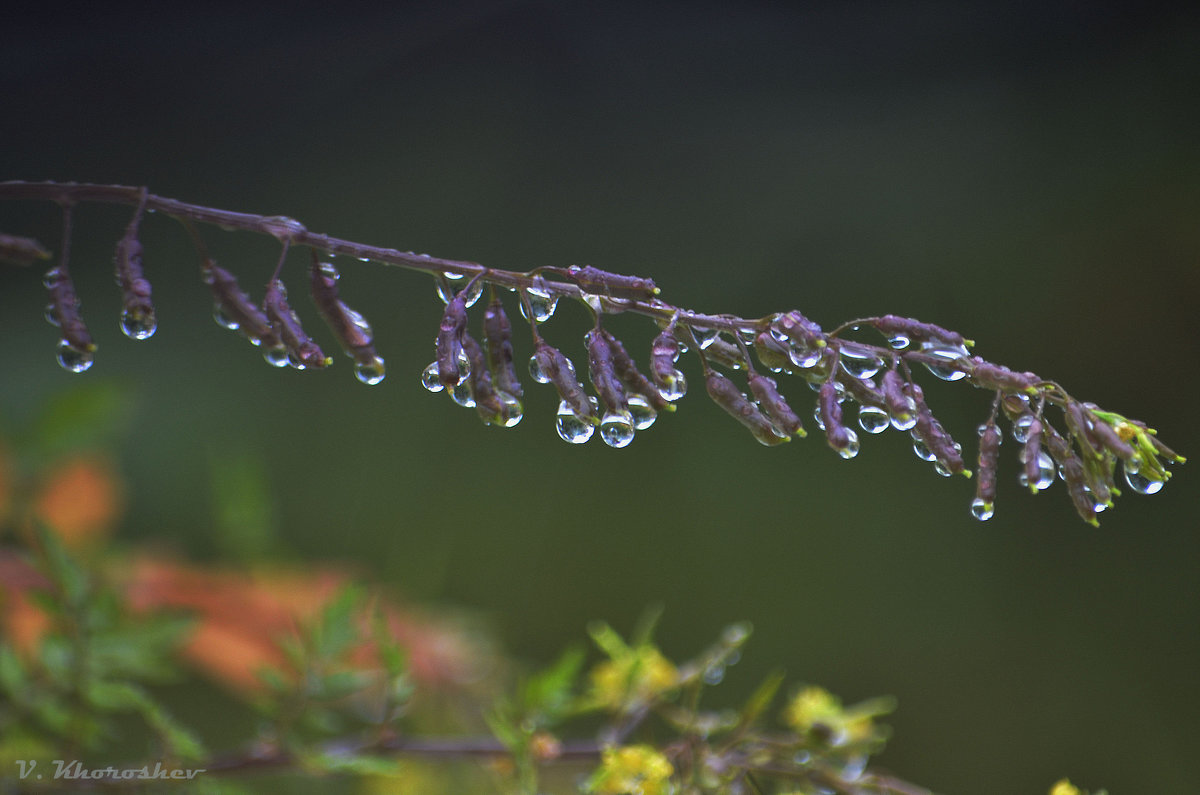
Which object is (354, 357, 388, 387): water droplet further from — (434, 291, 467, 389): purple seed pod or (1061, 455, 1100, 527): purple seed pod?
(1061, 455, 1100, 527): purple seed pod

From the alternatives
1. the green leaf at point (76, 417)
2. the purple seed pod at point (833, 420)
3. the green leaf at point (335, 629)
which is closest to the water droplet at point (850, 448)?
the purple seed pod at point (833, 420)

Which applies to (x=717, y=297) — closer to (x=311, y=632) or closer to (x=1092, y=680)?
(x=1092, y=680)

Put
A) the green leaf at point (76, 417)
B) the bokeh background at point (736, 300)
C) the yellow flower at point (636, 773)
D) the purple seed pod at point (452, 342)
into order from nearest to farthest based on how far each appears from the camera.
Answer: the purple seed pod at point (452, 342), the yellow flower at point (636, 773), the green leaf at point (76, 417), the bokeh background at point (736, 300)

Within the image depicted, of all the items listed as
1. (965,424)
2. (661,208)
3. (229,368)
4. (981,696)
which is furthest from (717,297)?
(229,368)

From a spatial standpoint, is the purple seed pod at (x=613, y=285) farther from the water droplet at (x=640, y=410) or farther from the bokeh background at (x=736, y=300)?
the bokeh background at (x=736, y=300)

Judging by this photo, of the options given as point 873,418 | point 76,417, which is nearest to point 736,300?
point 76,417
